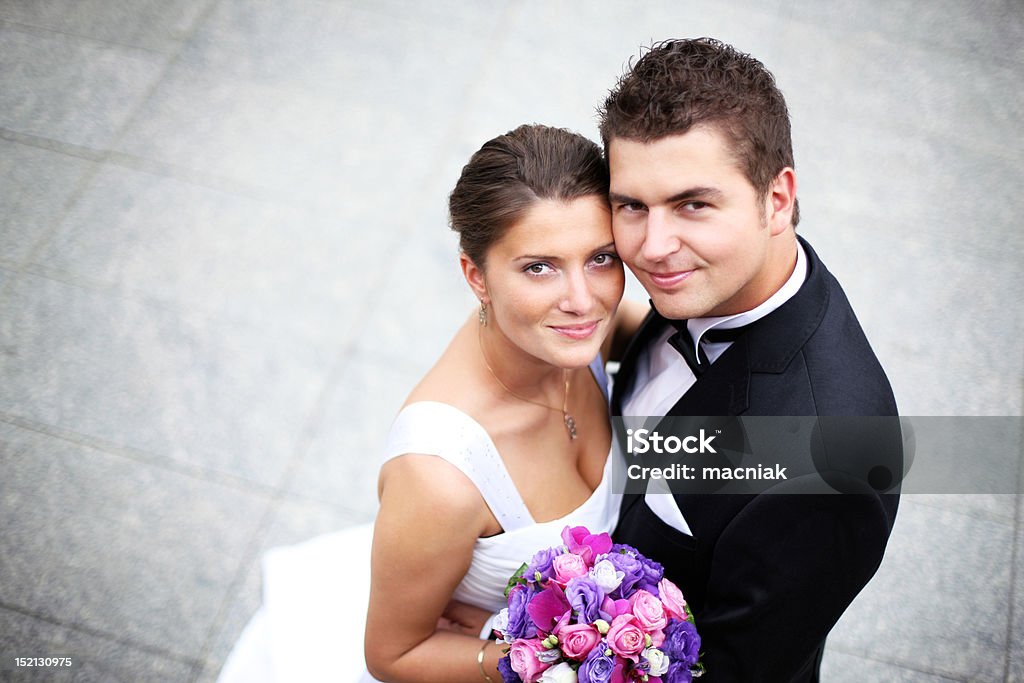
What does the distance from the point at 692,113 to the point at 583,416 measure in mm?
1058

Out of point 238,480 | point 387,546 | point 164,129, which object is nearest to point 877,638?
point 387,546

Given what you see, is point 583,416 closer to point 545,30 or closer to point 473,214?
point 473,214

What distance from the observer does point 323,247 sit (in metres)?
4.54

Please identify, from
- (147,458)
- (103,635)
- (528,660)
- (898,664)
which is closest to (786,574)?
(528,660)

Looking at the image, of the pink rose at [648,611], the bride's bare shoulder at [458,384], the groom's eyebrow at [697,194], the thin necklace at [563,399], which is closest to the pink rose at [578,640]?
the pink rose at [648,611]

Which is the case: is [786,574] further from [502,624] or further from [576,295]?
[576,295]

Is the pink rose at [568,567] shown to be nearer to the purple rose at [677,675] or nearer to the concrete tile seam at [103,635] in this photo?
the purple rose at [677,675]

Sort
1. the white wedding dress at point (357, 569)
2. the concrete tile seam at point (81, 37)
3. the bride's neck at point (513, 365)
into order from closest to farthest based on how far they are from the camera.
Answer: the white wedding dress at point (357, 569)
the bride's neck at point (513, 365)
the concrete tile seam at point (81, 37)

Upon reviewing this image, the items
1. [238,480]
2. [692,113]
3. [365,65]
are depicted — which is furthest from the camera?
[365,65]

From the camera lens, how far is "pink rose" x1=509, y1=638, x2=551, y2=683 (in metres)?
1.87

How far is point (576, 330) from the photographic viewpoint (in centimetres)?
218

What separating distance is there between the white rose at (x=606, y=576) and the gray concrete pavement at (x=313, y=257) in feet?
6.39

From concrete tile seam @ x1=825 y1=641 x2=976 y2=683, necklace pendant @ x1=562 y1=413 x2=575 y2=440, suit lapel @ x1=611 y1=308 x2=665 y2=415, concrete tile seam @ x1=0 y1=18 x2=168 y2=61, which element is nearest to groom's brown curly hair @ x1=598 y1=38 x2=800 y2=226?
suit lapel @ x1=611 y1=308 x2=665 y2=415

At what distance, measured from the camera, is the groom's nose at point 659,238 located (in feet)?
6.70
